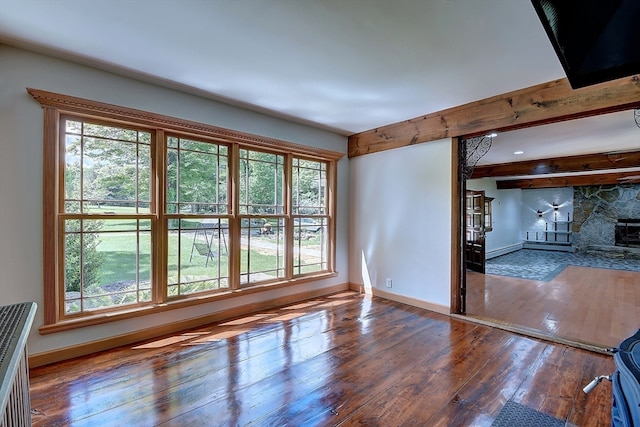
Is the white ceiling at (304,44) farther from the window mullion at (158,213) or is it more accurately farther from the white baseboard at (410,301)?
the white baseboard at (410,301)

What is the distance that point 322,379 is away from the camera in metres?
2.24

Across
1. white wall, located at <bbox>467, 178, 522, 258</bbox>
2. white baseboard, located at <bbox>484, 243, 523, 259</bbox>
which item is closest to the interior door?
white wall, located at <bbox>467, 178, 522, 258</bbox>

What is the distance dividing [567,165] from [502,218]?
156 inches

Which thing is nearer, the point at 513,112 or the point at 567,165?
the point at 513,112

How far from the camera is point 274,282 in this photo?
3986 mm

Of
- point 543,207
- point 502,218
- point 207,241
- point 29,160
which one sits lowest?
point 207,241

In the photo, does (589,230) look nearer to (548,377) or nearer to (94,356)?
(548,377)

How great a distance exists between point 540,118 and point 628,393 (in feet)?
9.28

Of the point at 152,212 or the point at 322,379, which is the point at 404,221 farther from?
the point at 152,212

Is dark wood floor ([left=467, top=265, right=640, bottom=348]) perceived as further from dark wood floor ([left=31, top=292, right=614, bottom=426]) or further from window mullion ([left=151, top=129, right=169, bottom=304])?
window mullion ([left=151, top=129, right=169, bottom=304])

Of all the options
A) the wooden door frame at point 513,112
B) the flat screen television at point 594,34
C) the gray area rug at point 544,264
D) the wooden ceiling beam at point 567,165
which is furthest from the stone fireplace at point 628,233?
the flat screen television at point 594,34

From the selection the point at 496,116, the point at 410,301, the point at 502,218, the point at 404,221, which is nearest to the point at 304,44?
the point at 496,116

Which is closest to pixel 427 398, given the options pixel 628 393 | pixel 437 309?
pixel 628 393

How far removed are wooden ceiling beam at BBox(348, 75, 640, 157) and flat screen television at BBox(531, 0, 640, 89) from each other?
1.88 m
